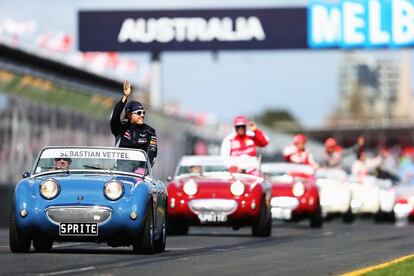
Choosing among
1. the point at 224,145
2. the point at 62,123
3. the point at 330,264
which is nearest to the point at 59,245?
the point at 330,264

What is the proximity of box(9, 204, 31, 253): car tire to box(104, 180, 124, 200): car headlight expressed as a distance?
0.93 meters

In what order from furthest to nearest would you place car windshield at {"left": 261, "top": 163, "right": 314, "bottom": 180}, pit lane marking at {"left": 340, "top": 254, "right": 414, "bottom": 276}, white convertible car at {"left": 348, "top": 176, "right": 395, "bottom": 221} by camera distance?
white convertible car at {"left": 348, "top": 176, "right": 395, "bottom": 221} → car windshield at {"left": 261, "top": 163, "right": 314, "bottom": 180} → pit lane marking at {"left": 340, "top": 254, "right": 414, "bottom": 276}

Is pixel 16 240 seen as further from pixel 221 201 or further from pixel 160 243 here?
pixel 221 201

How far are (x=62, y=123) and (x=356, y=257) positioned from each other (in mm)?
43485

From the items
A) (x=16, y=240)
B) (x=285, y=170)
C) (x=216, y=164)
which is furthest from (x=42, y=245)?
(x=285, y=170)

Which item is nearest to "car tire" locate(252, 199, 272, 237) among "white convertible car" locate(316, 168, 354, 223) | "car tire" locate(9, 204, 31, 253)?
"car tire" locate(9, 204, 31, 253)

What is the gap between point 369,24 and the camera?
46812 mm

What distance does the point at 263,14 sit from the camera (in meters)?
48.3

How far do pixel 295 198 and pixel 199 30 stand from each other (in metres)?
19.5

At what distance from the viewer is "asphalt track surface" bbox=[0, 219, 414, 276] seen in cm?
1361

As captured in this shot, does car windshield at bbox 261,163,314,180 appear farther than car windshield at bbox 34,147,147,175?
Yes

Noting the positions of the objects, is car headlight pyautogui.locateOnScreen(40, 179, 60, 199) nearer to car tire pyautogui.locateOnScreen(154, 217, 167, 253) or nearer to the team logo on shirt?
car tire pyautogui.locateOnScreen(154, 217, 167, 253)

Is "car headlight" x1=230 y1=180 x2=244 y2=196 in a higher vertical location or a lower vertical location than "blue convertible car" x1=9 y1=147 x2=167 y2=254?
higher

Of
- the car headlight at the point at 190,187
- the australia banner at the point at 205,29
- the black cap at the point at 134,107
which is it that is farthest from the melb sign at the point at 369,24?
Answer: the black cap at the point at 134,107
